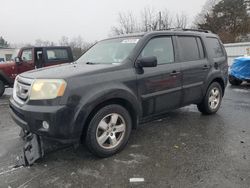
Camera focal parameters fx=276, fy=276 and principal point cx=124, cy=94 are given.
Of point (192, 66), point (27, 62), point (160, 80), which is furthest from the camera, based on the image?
point (27, 62)

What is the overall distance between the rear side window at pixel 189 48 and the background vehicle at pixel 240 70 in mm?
5529

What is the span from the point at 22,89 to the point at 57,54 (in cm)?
695

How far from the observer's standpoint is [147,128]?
17.4ft

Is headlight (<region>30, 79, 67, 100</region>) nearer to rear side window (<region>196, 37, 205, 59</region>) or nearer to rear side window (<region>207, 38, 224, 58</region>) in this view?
rear side window (<region>196, 37, 205, 59</region>)

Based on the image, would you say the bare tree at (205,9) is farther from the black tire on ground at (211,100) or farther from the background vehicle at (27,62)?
the black tire on ground at (211,100)

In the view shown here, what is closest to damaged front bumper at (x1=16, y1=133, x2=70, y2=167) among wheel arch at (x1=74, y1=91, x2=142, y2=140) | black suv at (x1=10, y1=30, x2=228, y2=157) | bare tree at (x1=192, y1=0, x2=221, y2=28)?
black suv at (x1=10, y1=30, x2=228, y2=157)

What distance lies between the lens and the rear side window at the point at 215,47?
5985mm

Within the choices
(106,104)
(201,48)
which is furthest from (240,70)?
(106,104)

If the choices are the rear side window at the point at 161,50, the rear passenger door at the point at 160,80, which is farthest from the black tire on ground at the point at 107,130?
the rear side window at the point at 161,50

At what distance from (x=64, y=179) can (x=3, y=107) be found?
529cm

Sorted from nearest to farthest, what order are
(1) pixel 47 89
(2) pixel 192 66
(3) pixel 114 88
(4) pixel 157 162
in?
(1) pixel 47 89, (4) pixel 157 162, (3) pixel 114 88, (2) pixel 192 66

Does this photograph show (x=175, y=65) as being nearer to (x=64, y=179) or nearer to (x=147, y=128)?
(x=147, y=128)

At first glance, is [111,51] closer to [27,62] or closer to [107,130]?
[107,130]

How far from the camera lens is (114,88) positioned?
154 inches
